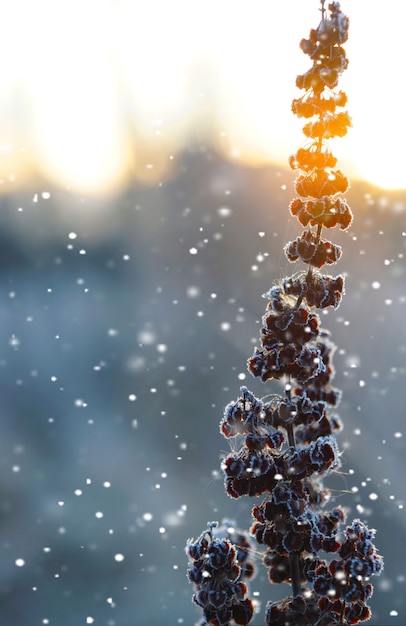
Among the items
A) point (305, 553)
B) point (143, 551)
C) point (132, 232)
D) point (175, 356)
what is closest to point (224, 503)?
point (143, 551)

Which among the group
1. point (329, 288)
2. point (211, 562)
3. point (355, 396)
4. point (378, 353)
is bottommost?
point (211, 562)

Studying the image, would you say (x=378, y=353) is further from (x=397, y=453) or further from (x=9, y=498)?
(x=9, y=498)

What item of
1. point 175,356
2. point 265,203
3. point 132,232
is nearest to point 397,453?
point 175,356

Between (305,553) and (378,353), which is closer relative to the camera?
(305,553)

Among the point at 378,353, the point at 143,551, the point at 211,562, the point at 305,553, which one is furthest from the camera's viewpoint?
the point at 378,353

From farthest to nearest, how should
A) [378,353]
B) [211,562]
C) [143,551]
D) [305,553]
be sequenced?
[378,353] < [143,551] < [305,553] < [211,562]

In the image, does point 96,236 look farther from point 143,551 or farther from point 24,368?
point 143,551

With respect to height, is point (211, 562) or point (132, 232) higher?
point (132, 232)
